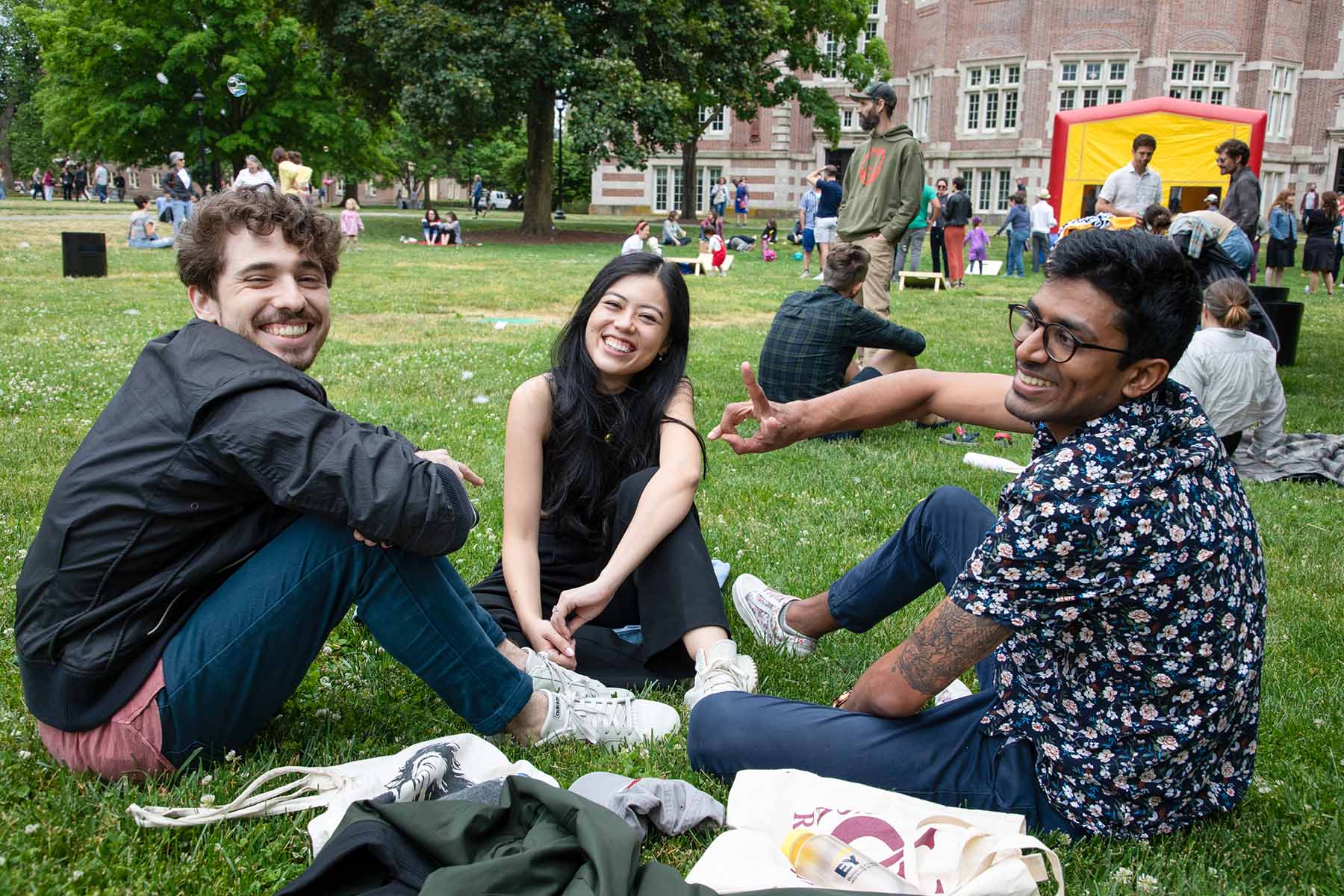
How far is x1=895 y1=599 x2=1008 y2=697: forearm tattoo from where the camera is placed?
2.28 m

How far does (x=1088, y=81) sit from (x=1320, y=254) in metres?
27.3

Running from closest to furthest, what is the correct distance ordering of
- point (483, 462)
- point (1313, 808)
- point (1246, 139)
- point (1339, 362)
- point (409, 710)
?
point (1313, 808) → point (409, 710) → point (483, 462) → point (1339, 362) → point (1246, 139)

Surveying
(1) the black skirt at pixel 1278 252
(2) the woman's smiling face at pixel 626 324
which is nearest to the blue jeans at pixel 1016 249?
(1) the black skirt at pixel 1278 252

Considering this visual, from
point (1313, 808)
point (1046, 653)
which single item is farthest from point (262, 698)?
point (1313, 808)

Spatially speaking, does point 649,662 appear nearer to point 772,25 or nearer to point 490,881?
point 490,881

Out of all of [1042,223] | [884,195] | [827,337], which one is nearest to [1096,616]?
[827,337]

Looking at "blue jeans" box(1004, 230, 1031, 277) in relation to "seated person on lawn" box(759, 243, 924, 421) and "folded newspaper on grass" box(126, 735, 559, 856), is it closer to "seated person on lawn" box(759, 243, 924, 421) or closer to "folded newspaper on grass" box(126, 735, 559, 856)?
"seated person on lawn" box(759, 243, 924, 421)

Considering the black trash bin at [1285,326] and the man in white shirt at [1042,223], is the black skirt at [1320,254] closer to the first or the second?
the man in white shirt at [1042,223]

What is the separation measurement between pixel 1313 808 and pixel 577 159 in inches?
2286

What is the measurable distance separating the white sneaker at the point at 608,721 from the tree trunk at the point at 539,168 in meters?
27.3

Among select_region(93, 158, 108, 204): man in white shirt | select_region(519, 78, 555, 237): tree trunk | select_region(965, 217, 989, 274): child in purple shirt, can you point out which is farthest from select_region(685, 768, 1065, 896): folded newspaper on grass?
select_region(93, 158, 108, 204): man in white shirt

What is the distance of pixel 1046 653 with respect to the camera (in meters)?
2.36

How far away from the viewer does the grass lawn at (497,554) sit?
8.07 ft

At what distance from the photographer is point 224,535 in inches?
99.3
